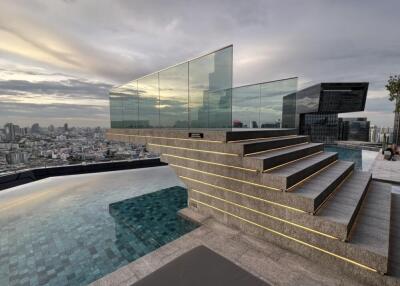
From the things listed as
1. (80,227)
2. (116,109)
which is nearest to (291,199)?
(80,227)

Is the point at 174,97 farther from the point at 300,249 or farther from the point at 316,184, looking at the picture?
the point at 300,249

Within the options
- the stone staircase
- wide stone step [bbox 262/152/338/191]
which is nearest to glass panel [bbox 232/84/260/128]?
the stone staircase

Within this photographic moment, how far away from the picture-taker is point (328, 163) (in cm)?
545

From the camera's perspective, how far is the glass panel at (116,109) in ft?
28.7

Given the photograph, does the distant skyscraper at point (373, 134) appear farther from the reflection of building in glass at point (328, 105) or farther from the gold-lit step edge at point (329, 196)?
the gold-lit step edge at point (329, 196)

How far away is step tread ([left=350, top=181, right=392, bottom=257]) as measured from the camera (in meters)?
2.51

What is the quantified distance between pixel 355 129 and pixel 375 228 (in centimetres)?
4739

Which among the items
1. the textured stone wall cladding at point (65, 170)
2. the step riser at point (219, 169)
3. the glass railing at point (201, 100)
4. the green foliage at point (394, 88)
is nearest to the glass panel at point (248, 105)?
the glass railing at point (201, 100)

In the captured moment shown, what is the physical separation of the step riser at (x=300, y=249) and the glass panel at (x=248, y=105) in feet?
16.0

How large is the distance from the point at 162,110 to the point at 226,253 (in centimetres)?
502

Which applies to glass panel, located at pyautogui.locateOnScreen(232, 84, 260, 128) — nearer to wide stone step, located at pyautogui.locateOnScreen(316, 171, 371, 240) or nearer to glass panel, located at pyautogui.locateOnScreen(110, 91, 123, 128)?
Answer: wide stone step, located at pyautogui.locateOnScreen(316, 171, 371, 240)

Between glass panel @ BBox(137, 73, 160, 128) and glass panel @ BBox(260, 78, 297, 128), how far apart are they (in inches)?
198

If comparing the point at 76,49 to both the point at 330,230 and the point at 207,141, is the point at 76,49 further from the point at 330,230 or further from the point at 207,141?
the point at 330,230

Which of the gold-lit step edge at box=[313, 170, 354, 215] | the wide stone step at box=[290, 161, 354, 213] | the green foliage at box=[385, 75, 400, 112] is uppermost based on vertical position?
the green foliage at box=[385, 75, 400, 112]
